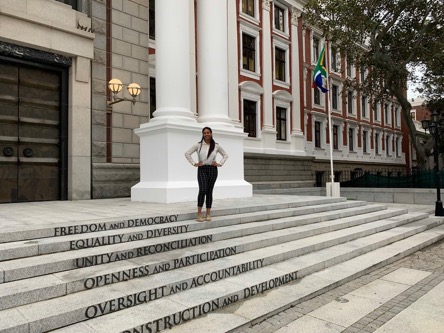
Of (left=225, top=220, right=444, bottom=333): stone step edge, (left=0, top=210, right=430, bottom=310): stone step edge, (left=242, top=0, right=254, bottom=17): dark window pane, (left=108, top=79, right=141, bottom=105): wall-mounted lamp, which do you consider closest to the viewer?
(left=225, top=220, right=444, bottom=333): stone step edge

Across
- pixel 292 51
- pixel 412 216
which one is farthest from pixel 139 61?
pixel 292 51

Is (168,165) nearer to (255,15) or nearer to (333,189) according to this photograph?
(333,189)

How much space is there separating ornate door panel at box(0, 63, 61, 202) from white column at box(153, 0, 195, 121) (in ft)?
12.4

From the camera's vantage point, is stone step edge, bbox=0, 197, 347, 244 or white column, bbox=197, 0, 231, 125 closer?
stone step edge, bbox=0, 197, 347, 244

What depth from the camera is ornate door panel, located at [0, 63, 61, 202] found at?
10.2m

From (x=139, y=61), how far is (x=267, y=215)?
27.6 feet

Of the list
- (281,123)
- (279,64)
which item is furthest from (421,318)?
(279,64)

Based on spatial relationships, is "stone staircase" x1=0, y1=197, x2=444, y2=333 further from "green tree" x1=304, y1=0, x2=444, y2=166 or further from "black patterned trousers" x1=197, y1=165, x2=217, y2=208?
"green tree" x1=304, y1=0, x2=444, y2=166

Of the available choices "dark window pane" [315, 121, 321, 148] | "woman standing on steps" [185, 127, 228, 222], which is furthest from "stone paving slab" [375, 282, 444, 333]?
"dark window pane" [315, 121, 321, 148]

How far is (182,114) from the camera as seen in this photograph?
10023mm

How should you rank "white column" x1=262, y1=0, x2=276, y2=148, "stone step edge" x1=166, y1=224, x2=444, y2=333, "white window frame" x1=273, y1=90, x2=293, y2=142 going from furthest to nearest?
"white window frame" x1=273, y1=90, x2=293, y2=142, "white column" x1=262, y1=0, x2=276, y2=148, "stone step edge" x1=166, y1=224, x2=444, y2=333

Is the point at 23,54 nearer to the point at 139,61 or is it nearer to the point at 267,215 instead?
the point at 139,61

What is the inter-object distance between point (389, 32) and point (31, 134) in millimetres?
20940

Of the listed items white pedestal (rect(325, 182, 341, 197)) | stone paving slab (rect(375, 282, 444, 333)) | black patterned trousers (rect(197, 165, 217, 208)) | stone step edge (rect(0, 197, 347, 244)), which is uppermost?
black patterned trousers (rect(197, 165, 217, 208))
